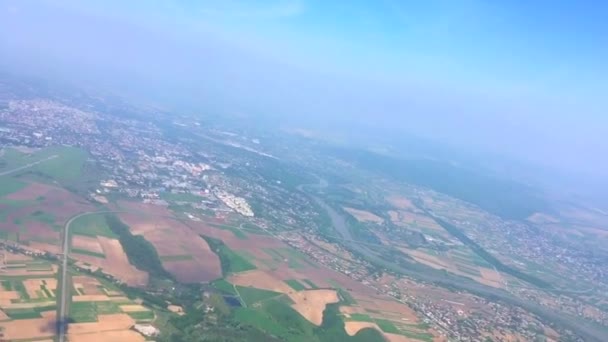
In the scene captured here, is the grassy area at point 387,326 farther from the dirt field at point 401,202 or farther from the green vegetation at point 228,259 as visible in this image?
the dirt field at point 401,202

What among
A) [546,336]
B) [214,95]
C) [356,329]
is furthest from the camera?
[214,95]

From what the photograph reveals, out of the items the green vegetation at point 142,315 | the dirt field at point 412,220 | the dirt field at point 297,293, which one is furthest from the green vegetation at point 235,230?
the dirt field at point 412,220

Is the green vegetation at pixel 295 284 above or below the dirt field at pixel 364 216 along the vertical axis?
below

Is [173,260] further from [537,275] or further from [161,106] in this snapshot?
[161,106]

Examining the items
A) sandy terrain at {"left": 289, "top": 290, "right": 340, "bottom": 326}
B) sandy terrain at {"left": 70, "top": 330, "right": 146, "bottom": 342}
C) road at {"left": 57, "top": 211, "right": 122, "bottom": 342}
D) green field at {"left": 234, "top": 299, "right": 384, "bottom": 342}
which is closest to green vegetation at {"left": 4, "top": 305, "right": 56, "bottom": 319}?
road at {"left": 57, "top": 211, "right": 122, "bottom": 342}

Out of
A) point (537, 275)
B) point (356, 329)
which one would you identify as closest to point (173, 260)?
point (356, 329)

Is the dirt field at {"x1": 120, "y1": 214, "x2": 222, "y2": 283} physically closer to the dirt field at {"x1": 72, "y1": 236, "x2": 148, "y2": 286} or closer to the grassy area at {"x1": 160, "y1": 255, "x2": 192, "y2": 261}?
the grassy area at {"x1": 160, "y1": 255, "x2": 192, "y2": 261}
